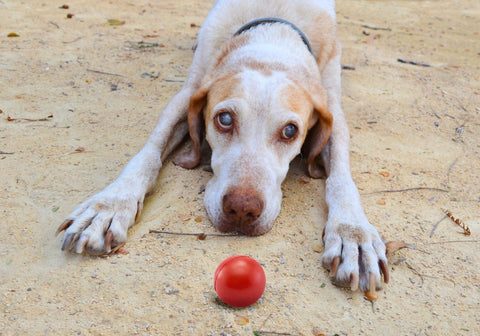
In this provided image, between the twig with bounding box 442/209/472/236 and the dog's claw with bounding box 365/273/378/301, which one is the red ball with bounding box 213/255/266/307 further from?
the twig with bounding box 442/209/472/236

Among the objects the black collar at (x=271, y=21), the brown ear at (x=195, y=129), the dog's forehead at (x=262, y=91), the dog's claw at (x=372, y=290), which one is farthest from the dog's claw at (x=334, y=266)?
the black collar at (x=271, y=21)

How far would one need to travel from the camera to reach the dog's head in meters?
2.39

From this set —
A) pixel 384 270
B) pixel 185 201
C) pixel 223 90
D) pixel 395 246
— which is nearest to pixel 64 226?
pixel 185 201

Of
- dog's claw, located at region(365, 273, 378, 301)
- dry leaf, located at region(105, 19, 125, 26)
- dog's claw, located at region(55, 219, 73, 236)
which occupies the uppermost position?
dog's claw, located at region(365, 273, 378, 301)

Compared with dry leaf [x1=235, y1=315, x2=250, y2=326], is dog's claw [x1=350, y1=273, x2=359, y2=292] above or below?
below

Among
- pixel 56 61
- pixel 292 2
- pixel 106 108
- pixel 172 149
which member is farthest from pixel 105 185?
pixel 56 61

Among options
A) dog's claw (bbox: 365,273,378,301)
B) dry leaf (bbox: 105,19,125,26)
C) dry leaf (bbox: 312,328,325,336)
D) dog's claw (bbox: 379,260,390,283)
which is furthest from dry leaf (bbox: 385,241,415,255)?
dry leaf (bbox: 105,19,125,26)

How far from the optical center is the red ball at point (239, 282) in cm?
187

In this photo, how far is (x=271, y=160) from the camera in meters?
2.59

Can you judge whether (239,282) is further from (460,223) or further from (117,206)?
(460,223)

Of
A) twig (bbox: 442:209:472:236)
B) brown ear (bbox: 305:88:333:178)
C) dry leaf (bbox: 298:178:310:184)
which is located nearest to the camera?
twig (bbox: 442:209:472:236)

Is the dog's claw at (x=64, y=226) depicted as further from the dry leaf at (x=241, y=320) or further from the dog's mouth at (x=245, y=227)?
the dry leaf at (x=241, y=320)

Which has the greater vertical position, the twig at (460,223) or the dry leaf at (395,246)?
the dry leaf at (395,246)

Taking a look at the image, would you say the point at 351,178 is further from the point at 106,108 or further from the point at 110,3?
the point at 110,3
